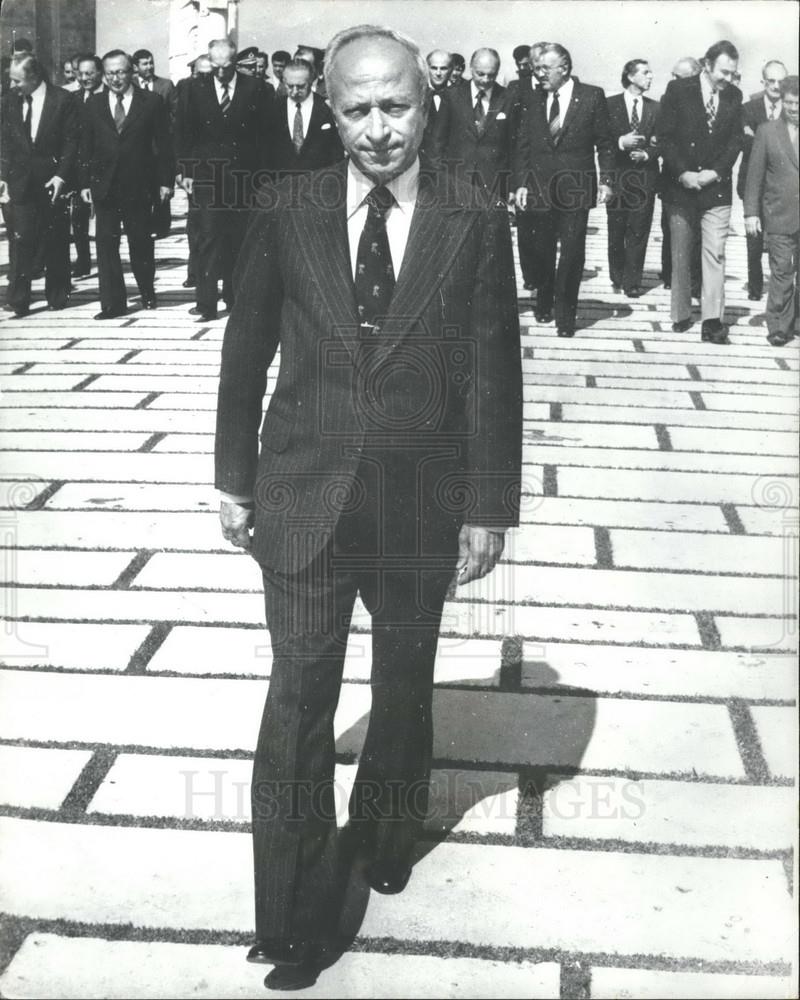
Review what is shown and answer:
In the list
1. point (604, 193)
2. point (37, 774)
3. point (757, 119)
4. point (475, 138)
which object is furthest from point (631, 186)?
point (37, 774)

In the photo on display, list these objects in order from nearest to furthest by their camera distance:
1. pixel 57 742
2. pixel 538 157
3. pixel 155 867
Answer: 1. pixel 155 867
2. pixel 57 742
3. pixel 538 157

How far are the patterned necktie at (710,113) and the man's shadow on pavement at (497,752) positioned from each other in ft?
10.2

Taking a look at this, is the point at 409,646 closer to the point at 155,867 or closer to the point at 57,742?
the point at 155,867

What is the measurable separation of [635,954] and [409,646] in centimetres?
72

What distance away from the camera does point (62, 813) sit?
290 centimetres

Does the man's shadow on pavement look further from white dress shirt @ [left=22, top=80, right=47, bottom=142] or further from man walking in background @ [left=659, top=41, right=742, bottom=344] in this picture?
man walking in background @ [left=659, top=41, right=742, bottom=344]

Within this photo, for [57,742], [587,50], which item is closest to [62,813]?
[57,742]

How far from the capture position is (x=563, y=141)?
6039 mm

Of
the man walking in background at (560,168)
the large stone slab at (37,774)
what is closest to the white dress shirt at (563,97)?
the man walking in background at (560,168)

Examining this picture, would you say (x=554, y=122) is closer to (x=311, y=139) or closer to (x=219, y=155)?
(x=219, y=155)

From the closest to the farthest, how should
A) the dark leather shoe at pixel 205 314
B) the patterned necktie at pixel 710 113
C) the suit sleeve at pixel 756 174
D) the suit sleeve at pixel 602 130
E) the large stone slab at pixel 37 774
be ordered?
the large stone slab at pixel 37 774
the suit sleeve at pixel 756 174
the patterned necktie at pixel 710 113
the suit sleeve at pixel 602 130
the dark leather shoe at pixel 205 314

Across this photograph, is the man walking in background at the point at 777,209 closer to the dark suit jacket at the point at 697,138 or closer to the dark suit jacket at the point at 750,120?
the dark suit jacket at the point at 750,120

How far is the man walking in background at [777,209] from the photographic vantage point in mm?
5340

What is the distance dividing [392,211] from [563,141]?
151 inches
